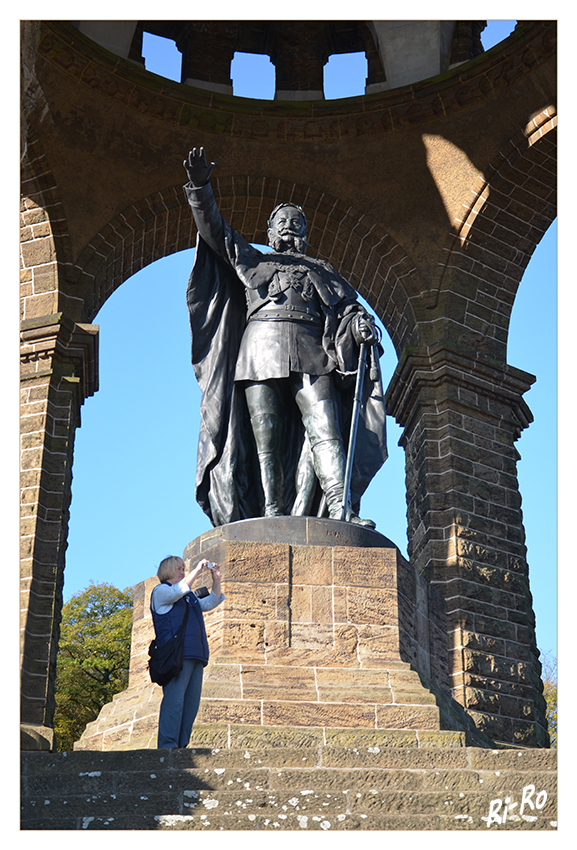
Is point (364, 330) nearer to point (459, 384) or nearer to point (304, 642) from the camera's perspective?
point (304, 642)

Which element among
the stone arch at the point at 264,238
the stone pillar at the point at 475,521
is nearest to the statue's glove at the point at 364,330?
the stone pillar at the point at 475,521

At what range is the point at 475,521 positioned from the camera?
11.0 m

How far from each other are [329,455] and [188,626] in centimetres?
204

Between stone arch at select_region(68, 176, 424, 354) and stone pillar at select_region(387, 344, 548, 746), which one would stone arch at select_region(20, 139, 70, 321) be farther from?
stone pillar at select_region(387, 344, 548, 746)

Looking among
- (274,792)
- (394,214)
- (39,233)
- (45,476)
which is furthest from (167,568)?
(394,214)

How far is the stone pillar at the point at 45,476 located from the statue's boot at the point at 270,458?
115 inches

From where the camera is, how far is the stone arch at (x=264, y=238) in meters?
12.2

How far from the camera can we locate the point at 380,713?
6.11 m

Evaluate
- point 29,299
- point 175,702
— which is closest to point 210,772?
point 175,702

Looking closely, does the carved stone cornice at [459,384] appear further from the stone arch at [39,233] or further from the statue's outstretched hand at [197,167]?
the statue's outstretched hand at [197,167]

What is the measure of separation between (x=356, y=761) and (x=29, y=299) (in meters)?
7.39

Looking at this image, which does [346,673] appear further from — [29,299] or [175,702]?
[29,299]

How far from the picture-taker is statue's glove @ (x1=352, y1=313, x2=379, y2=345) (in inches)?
302

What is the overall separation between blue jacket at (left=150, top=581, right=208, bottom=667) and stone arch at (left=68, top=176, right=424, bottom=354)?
6.72m
